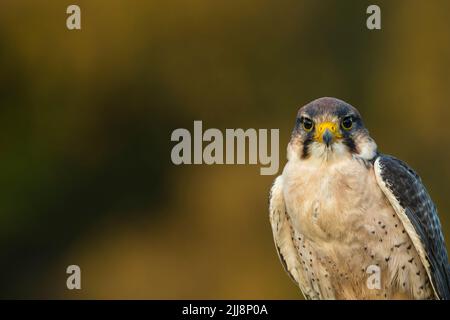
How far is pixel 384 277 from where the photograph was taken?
4.11 m

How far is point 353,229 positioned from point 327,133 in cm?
44

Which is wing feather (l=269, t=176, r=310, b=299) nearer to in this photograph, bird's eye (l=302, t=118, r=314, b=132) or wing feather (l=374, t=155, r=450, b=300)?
bird's eye (l=302, t=118, r=314, b=132)

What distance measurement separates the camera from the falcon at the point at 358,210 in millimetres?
4051

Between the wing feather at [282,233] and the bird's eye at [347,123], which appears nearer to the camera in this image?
the bird's eye at [347,123]

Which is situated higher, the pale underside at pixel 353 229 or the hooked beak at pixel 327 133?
the hooked beak at pixel 327 133

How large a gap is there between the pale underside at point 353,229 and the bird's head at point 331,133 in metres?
0.04

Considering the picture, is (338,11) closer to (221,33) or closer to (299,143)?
(221,33)

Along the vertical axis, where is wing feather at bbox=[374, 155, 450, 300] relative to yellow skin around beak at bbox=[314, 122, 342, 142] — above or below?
below

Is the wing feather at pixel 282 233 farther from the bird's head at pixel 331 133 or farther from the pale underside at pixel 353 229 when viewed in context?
the bird's head at pixel 331 133

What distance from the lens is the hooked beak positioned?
13.3 ft

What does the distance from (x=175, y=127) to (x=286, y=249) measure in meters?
3.50

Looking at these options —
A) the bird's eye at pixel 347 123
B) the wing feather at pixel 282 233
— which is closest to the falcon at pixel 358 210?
the bird's eye at pixel 347 123

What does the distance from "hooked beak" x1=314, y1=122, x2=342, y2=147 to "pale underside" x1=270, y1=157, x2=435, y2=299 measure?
0.34ft

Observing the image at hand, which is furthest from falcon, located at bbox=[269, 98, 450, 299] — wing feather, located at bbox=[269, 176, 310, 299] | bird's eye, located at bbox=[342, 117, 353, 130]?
wing feather, located at bbox=[269, 176, 310, 299]
